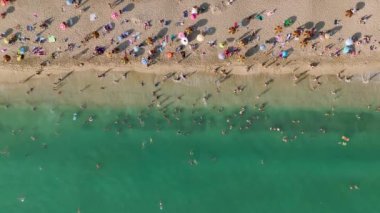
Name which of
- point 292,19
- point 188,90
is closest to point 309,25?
point 292,19

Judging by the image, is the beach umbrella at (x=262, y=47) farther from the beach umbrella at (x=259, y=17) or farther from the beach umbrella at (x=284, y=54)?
the beach umbrella at (x=259, y=17)

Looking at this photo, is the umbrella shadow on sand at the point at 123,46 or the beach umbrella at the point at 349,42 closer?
the beach umbrella at the point at 349,42

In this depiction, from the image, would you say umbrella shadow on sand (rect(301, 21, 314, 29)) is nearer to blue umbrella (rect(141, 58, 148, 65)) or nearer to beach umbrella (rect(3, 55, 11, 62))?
blue umbrella (rect(141, 58, 148, 65))

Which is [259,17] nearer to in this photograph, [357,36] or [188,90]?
[357,36]

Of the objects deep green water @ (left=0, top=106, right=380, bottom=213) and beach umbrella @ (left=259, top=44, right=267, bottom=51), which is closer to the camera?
beach umbrella @ (left=259, top=44, right=267, bottom=51)

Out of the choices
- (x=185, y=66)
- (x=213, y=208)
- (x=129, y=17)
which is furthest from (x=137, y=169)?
(x=129, y=17)

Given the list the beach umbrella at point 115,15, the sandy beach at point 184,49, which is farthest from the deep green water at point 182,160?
the beach umbrella at point 115,15

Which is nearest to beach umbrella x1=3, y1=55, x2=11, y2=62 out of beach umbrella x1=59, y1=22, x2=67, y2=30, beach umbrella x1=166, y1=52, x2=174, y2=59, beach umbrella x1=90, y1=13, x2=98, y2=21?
beach umbrella x1=59, y1=22, x2=67, y2=30

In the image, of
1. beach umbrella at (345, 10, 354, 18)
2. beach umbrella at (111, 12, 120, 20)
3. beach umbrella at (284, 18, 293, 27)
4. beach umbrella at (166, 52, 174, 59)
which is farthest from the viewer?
beach umbrella at (111, 12, 120, 20)

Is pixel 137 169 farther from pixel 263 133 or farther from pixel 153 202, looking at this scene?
pixel 263 133
